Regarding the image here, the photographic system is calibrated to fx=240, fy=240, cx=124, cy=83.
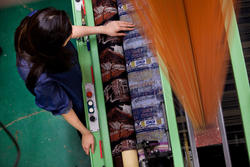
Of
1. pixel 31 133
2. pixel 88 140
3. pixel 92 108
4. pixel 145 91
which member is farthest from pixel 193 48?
pixel 31 133

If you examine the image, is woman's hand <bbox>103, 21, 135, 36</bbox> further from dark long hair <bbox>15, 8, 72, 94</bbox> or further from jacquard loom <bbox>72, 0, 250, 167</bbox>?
dark long hair <bbox>15, 8, 72, 94</bbox>

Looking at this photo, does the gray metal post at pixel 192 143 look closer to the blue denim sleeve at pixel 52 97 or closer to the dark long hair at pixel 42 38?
the blue denim sleeve at pixel 52 97

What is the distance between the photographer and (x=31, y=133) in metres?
2.25

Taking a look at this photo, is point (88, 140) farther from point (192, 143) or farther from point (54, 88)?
point (192, 143)

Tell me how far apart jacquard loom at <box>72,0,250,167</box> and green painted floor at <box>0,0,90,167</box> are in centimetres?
76

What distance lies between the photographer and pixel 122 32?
155 cm

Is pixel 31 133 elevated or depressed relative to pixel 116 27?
depressed

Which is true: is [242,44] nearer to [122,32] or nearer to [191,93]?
[191,93]

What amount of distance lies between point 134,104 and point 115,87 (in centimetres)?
16

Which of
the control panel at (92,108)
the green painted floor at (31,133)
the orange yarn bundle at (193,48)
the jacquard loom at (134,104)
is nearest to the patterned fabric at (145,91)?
the jacquard loom at (134,104)

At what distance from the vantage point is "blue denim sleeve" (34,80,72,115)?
1187 mm

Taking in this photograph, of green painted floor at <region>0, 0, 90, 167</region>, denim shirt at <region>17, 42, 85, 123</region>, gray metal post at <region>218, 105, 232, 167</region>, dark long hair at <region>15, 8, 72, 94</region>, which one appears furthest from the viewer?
green painted floor at <region>0, 0, 90, 167</region>

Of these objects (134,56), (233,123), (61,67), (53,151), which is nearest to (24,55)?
(61,67)

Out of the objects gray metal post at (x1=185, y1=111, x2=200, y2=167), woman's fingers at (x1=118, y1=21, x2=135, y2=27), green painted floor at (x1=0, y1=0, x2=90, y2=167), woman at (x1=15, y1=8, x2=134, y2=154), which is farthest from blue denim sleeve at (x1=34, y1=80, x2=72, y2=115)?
green painted floor at (x1=0, y1=0, x2=90, y2=167)
